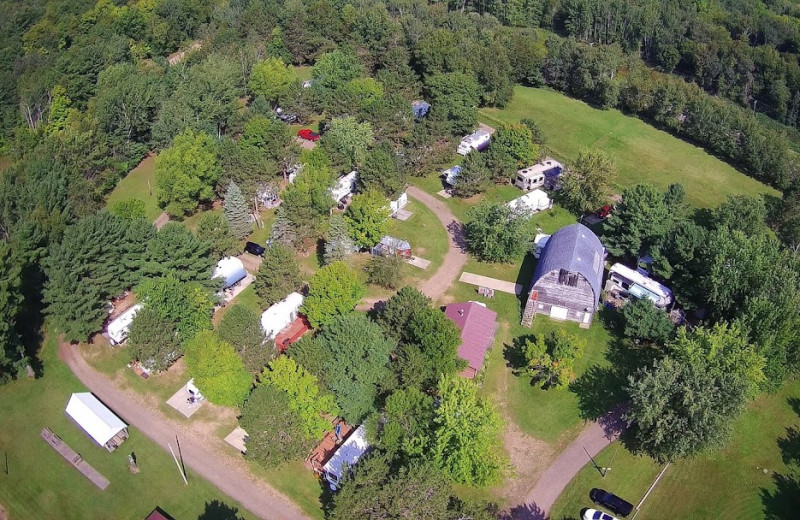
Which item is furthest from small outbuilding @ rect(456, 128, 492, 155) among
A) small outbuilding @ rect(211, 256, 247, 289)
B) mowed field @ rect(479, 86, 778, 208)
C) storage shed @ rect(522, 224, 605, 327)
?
small outbuilding @ rect(211, 256, 247, 289)

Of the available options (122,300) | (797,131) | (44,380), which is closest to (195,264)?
(122,300)

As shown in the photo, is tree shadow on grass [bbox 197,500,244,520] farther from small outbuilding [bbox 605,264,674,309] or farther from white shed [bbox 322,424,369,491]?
small outbuilding [bbox 605,264,674,309]

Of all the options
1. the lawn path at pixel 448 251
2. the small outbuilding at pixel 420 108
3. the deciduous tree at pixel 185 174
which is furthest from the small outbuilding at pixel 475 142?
the deciduous tree at pixel 185 174

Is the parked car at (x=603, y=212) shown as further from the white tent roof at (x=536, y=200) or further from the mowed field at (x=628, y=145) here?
the mowed field at (x=628, y=145)

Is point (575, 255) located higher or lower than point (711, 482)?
higher

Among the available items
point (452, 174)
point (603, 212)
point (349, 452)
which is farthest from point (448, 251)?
point (349, 452)

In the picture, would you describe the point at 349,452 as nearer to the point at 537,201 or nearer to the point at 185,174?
the point at 185,174

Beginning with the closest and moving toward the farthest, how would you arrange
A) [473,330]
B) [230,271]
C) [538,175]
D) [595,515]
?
[595,515]
[473,330]
[230,271]
[538,175]
